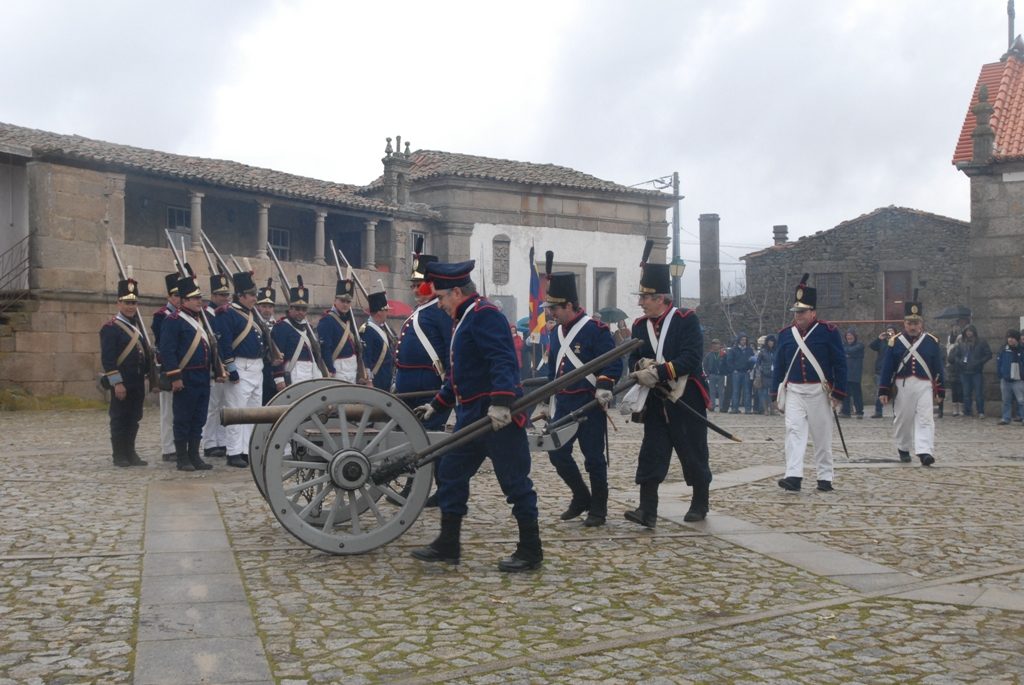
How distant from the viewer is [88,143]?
27.6 meters

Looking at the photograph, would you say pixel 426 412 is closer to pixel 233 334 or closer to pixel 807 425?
pixel 807 425

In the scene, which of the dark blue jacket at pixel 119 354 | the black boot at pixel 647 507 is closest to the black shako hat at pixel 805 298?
the black boot at pixel 647 507

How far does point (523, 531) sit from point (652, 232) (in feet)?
119

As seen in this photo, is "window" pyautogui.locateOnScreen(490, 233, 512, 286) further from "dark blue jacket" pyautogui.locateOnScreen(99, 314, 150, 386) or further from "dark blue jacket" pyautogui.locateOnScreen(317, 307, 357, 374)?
"dark blue jacket" pyautogui.locateOnScreen(99, 314, 150, 386)

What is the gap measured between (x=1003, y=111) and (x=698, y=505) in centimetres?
2001

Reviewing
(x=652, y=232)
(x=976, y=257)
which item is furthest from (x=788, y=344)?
(x=652, y=232)

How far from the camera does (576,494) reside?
8.12 m

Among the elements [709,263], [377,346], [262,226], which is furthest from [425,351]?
[709,263]

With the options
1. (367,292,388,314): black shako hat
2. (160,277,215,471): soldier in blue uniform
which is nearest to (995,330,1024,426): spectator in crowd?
(367,292,388,314): black shako hat

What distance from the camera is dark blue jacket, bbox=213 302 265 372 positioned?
1190 cm

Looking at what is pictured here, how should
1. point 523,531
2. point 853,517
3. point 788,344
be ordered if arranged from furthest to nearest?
point 788,344
point 853,517
point 523,531

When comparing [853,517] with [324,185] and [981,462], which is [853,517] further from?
[324,185]

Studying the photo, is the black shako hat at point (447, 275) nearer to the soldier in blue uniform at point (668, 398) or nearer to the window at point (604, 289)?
the soldier in blue uniform at point (668, 398)

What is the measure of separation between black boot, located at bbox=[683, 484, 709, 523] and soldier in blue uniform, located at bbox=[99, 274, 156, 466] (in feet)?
20.1
